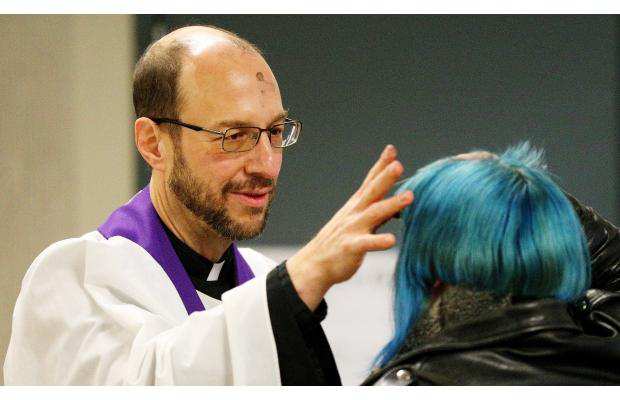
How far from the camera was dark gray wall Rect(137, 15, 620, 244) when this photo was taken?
→ 297 cm

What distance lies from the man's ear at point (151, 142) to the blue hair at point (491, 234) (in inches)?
36.8

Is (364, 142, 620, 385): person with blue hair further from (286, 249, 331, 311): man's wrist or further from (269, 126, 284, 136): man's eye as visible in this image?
(269, 126, 284, 136): man's eye

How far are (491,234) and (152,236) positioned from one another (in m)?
1.07

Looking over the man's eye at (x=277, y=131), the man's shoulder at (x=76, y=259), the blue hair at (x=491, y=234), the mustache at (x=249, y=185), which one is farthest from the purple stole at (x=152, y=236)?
the blue hair at (x=491, y=234)

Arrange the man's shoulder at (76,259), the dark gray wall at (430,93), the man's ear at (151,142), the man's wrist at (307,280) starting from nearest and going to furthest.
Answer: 1. the man's wrist at (307,280)
2. the man's shoulder at (76,259)
3. the man's ear at (151,142)
4. the dark gray wall at (430,93)

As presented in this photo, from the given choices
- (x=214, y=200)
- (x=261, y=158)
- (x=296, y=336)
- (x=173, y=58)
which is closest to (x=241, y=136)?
(x=261, y=158)

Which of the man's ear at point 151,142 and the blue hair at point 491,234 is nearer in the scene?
the blue hair at point 491,234

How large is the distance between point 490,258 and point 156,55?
1.20 meters

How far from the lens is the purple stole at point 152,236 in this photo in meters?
2.58

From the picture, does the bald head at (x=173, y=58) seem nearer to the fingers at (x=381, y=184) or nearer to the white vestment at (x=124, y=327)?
the white vestment at (x=124, y=327)

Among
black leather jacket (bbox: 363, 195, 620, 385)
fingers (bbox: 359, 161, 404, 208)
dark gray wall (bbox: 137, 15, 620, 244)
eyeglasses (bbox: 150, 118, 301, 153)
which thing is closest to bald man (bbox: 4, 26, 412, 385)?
eyeglasses (bbox: 150, 118, 301, 153)

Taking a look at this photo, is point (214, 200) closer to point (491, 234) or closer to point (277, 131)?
point (277, 131)

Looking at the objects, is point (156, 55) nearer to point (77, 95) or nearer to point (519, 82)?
point (77, 95)

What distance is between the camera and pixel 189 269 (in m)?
2.71
